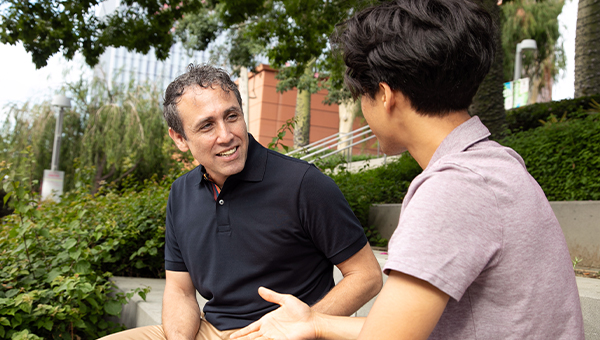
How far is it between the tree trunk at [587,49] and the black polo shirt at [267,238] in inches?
335

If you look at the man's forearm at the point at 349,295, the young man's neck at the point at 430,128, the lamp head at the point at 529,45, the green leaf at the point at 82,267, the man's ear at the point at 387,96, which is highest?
the lamp head at the point at 529,45

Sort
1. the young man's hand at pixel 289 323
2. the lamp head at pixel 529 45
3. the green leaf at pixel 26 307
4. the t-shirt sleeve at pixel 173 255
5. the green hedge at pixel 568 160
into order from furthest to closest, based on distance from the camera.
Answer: the lamp head at pixel 529 45 → the green hedge at pixel 568 160 → the green leaf at pixel 26 307 → the t-shirt sleeve at pixel 173 255 → the young man's hand at pixel 289 323

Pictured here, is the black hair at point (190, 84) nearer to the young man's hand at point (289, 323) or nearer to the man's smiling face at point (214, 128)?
the man's smiling face at point (214, 128)

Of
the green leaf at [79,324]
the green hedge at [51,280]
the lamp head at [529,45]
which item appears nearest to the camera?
the green hedge at [51,280]

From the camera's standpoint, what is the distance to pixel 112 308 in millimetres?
3365

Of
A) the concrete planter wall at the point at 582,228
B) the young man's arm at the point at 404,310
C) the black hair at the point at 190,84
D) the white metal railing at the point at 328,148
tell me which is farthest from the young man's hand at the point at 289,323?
the white metal railing at the point at 328,148

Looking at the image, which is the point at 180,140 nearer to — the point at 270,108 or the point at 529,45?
the point at 529,45

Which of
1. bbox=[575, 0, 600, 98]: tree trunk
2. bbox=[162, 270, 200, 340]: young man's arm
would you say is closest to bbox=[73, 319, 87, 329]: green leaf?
bbox=[162, 270, 200, 340]: young man's arm

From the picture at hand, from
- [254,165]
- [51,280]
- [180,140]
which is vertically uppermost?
[180,140]

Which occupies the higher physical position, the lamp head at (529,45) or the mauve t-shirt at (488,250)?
the lamp head at (529,45)

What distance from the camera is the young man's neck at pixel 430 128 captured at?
1.12 metres

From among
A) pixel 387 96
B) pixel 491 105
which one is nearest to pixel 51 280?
pixel 387 96

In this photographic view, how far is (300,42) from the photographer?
25.7ft

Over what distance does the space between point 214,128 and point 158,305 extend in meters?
2.06
